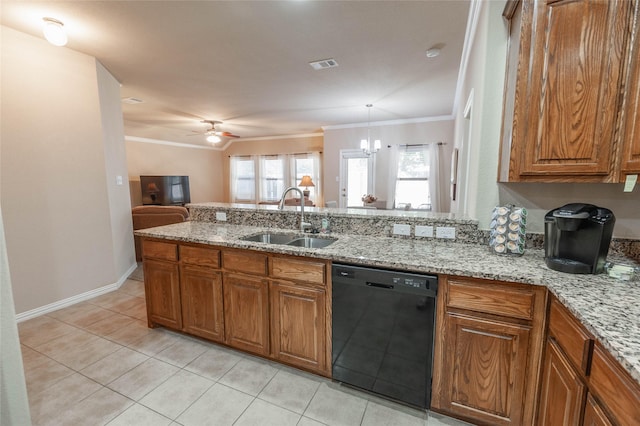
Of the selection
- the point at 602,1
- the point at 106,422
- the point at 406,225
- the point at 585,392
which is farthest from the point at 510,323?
the point at 106,422

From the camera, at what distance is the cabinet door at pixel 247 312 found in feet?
6.19

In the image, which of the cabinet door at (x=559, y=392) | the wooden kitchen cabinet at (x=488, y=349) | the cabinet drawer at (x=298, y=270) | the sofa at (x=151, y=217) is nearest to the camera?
the cabinet door at (x=559, y=392)

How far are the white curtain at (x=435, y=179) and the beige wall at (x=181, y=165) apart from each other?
6751 mm

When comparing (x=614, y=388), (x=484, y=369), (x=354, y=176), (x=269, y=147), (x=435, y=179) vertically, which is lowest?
(x=484, y=369)

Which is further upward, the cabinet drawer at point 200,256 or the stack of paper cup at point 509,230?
the stack of paper cup at point 509,230

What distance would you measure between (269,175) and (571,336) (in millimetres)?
8129

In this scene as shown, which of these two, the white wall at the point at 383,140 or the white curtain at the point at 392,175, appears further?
the white curtain at the point at 392,175

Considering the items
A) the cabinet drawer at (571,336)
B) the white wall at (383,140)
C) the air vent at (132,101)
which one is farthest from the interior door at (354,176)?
the cabinet drawer at (571,336)

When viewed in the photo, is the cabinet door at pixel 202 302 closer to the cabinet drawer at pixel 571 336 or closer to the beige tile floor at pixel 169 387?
the beige tile floor at pixel 169 387

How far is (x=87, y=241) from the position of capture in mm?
3014

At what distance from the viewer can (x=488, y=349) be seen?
136cm

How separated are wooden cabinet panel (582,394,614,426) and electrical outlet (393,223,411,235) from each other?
1.24 metres

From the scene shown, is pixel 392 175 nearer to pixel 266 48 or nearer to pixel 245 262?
pixel 266 48

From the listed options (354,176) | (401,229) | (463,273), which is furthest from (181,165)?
(463,273)
